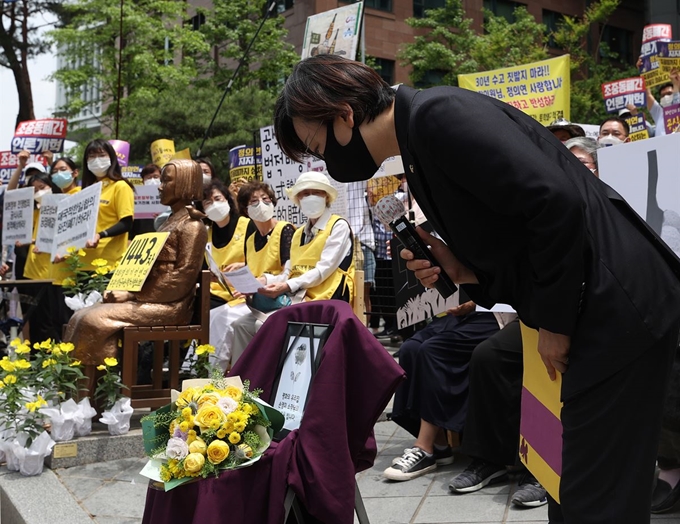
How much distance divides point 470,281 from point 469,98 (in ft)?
2.08

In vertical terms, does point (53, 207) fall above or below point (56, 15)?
below

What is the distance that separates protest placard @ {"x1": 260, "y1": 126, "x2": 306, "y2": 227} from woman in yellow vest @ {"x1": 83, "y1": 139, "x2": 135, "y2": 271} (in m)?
1.52

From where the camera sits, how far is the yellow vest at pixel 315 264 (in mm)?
5820

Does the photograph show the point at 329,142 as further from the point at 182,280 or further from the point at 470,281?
the point at 182,280

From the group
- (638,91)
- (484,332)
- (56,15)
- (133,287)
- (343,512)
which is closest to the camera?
(343,512)

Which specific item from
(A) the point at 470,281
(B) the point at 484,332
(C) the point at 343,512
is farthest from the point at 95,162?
(A) the point at 470,281

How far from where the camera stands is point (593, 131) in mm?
8172

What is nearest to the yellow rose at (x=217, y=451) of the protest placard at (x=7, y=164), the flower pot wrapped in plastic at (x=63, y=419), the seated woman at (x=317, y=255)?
the flower pot wrapped in plastic at (x=63, y=419)

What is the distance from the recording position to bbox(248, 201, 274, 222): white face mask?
21.8 ft

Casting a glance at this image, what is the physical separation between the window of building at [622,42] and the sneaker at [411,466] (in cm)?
3896

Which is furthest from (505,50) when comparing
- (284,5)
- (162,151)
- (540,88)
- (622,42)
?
(540,88)

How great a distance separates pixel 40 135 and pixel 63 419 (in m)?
10.1

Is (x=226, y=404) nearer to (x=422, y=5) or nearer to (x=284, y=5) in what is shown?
(x=284, y=5)

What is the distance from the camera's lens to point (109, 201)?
22.1ft
